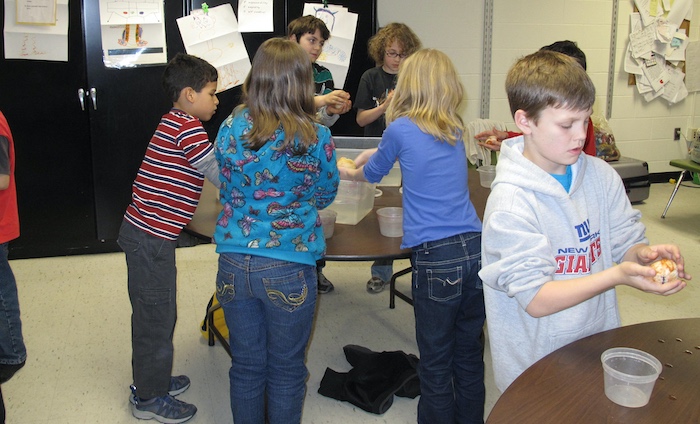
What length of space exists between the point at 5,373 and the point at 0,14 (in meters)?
2.20

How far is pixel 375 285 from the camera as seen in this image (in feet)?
11.5

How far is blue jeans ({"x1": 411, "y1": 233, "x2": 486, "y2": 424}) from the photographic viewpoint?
1859 mm

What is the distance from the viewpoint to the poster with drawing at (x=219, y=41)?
399cm

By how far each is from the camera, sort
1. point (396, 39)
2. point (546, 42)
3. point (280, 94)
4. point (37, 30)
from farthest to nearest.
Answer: point (546, 42) → point (37, 30) → point (396, 39) → point (280, 94)

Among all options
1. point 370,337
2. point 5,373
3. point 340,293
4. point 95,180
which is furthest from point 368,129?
point 5,373

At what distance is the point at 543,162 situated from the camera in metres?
1.35

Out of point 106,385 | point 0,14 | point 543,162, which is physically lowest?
point 106,385

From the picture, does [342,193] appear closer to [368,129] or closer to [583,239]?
[583,239]

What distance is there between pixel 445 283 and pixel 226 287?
2.06 ft

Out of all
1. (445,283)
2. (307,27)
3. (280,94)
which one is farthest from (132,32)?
(445,283)

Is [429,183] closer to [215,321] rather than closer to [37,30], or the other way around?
[215,321]

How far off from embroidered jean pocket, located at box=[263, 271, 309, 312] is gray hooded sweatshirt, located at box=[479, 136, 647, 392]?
22.4 inches

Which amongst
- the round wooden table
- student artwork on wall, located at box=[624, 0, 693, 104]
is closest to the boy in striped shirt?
the round wooden table

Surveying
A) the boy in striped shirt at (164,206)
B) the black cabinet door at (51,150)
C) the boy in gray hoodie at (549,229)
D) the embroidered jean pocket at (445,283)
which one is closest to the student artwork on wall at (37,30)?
the black cabinet door at (51,150)
